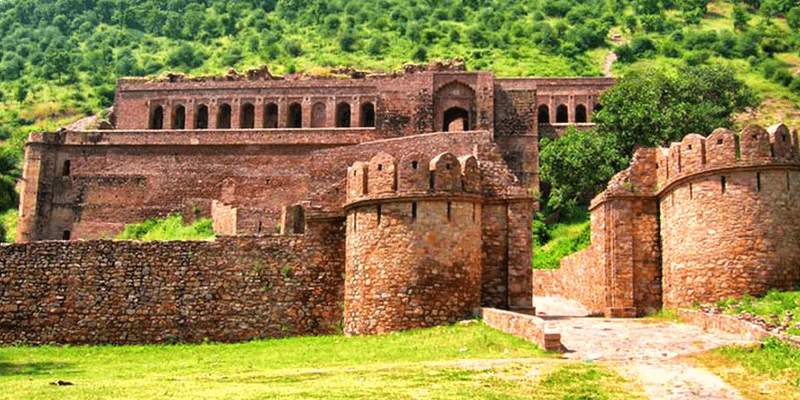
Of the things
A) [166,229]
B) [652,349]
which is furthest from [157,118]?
[652,349]

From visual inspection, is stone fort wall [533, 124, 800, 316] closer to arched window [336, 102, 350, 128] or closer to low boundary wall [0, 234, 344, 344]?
low boundary wall [0, 234, 344, 344]

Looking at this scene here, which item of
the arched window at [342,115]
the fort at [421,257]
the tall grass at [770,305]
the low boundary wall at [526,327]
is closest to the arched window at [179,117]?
the arched window at [342,115]

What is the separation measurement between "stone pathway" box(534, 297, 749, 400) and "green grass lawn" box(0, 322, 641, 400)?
1.77 feet

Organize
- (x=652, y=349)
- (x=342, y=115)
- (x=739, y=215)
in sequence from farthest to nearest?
(x=342, y=115), (x=739, y=215), (x=652, y=349)

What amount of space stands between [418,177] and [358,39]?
109 metres

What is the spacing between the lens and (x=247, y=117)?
58531mm

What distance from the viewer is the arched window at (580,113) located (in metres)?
61.2

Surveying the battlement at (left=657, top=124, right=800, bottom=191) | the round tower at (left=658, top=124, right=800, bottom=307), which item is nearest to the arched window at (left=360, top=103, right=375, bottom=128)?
the battlement at (left=657, top=124, right=800, bottom=191)

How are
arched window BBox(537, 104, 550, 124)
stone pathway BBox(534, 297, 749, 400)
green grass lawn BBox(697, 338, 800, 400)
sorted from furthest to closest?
arched window BBox(537, 104, 550, 124)
stone pathway BBox(534, 297, 749, 400)
green grass lawn BBox(697, 338, 800, 400)

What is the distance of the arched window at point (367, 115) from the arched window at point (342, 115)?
1288mm

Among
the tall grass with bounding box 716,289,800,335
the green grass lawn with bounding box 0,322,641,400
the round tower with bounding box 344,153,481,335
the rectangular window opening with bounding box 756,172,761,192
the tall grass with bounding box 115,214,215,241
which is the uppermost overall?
the tall grass with bounding box 115,214,215,241

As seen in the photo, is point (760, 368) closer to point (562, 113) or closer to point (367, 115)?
point (367, 115)

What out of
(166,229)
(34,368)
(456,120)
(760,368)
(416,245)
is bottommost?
(34,368)

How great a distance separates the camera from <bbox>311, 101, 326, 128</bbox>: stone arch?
56531 millimetres
